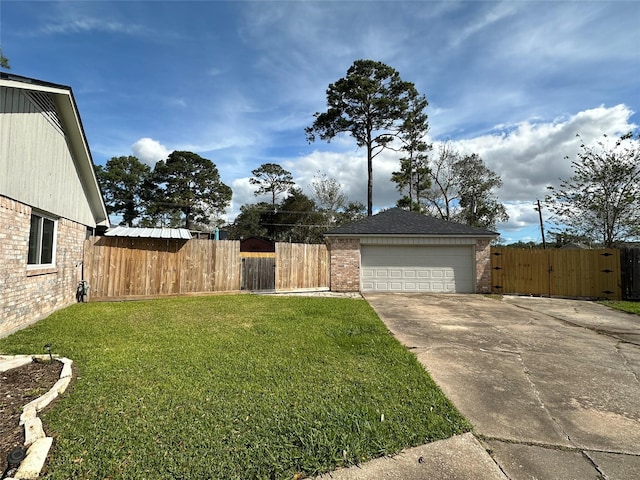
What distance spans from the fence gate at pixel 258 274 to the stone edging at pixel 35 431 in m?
7.49

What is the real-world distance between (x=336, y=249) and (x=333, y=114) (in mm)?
11758

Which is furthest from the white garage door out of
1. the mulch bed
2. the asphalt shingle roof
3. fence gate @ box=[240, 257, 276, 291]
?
the mulch bed

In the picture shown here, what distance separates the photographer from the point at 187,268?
1011 cm

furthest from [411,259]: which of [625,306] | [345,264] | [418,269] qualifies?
[625,306]

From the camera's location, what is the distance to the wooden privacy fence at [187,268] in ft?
29.4

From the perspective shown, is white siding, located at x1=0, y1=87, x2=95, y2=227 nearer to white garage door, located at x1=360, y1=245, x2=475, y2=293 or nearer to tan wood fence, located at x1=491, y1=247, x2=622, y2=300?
white garage door, located at x1=360, y1=245, x2=475, y2=293

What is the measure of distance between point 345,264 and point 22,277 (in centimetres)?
915

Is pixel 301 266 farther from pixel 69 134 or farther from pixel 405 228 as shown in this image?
pixel 69 134

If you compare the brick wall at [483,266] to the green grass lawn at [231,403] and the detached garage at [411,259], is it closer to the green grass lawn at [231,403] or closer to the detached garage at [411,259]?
the detached garage at [411,259]

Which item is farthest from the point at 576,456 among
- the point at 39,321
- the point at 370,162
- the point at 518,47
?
the point at 370,162

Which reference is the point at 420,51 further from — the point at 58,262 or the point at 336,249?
the point at 58,262

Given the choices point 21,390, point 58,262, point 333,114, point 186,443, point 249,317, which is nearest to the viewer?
point 186,443

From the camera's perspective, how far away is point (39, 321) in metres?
6.05

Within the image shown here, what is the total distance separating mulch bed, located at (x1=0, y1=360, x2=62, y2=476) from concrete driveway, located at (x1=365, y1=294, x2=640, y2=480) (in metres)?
3.38
